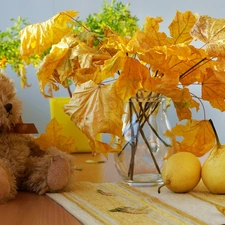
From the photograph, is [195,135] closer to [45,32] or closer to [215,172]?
[215,172]

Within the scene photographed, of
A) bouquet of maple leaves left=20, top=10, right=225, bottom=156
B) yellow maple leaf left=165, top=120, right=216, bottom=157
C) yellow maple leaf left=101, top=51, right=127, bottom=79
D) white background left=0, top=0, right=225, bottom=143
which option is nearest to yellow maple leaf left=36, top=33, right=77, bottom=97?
bouquet of maple leaves left=20, top=10, right=225, bottom=156

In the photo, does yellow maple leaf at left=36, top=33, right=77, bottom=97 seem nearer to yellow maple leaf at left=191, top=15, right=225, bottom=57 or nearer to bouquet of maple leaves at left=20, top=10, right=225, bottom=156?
bouquet of maple leaves at left=20, top=10, right=225, bottom=156

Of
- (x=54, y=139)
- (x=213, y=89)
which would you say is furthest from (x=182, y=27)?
(x=54, y=139)

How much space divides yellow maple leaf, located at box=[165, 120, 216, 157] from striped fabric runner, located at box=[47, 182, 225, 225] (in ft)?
0.23

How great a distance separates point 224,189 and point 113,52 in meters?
0.29

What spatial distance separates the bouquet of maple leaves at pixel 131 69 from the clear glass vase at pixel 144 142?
21mm

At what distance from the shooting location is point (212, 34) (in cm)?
82

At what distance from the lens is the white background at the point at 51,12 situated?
8.97 ft

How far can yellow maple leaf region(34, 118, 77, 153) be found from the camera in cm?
106

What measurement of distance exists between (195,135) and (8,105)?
0.34 m

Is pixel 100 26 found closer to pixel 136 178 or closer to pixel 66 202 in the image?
pixel 136 178

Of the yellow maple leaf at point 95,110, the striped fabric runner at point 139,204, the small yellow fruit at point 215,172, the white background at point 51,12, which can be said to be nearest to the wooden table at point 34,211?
the striped fabric runner at point 139,204

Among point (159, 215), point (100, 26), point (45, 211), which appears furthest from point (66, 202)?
point (100, 26)

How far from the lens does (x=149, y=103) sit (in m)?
1.00
